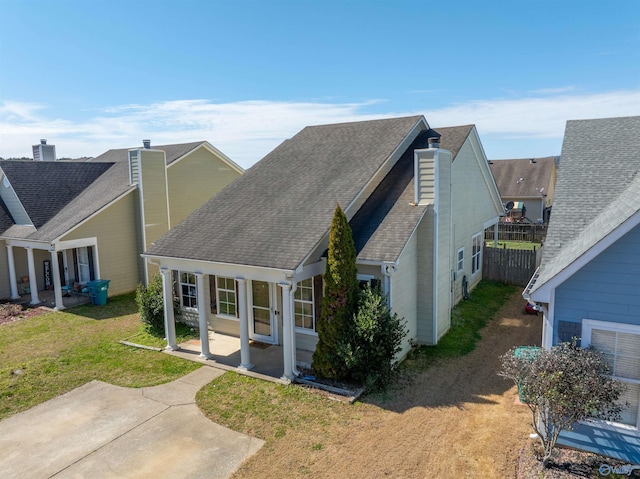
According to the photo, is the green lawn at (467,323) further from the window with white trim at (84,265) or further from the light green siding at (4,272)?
the light green siding at (4,272)

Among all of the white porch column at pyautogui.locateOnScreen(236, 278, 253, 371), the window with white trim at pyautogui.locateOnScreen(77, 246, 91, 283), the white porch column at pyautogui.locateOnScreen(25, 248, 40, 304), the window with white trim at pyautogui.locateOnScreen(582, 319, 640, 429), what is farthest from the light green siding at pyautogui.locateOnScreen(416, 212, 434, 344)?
the white porch column at pyautogui.locateOnScreen(25, 248, 40, 304)

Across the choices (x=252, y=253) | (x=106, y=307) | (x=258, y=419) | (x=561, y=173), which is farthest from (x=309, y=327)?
(x=106, y=307)

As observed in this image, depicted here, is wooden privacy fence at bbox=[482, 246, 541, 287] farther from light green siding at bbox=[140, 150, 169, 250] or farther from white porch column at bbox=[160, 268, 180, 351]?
light green siding at bbox=[140, 150, 169, 250]

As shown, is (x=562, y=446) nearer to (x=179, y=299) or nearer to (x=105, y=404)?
(x=105, y=404)

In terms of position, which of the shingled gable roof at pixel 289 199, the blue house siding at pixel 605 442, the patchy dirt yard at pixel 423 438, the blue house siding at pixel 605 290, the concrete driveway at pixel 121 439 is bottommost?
the concrete driveway at pixel 121 439

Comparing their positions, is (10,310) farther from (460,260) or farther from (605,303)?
(605,303)

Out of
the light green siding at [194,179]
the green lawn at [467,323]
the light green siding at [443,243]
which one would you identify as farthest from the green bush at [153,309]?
the light green siding at [443,243]
